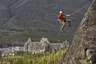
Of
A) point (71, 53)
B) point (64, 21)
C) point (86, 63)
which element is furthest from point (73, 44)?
point (64, 21)

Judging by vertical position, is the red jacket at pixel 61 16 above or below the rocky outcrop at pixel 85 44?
above

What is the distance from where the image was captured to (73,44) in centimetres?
3822

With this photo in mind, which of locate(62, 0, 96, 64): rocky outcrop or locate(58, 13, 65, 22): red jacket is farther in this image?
locate(58, 13, 65, 22): red jacket

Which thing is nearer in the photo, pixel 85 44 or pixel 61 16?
pixel 85 44

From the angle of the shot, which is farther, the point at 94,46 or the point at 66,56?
the point at 66,56

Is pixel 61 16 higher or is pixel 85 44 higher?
pixel 61 16

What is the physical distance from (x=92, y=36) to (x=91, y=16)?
116 inches

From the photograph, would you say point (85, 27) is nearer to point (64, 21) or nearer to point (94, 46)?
point (94, 46)

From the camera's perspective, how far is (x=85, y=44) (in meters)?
36.2

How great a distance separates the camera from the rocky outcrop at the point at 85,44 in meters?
Answer: 35.5

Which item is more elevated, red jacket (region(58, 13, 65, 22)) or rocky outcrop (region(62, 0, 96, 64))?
red jacket (region(58, 13, 65, 22))

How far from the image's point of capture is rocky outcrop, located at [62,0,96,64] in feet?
117

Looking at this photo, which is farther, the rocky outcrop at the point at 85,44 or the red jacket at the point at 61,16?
the red jacket at the point at 61,16

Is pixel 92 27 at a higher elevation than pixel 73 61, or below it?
higher
